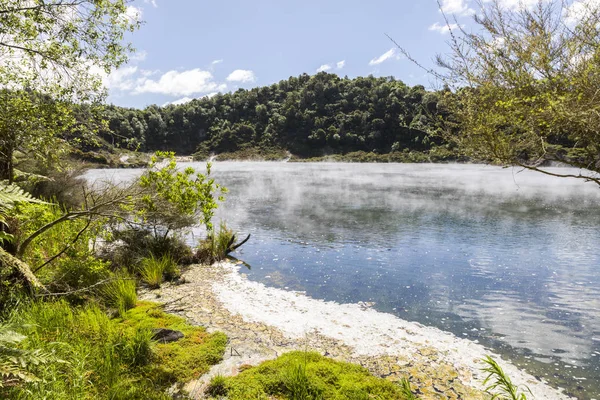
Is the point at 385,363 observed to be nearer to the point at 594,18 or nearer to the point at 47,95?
→ the point at 594,18

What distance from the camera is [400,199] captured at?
3703cm

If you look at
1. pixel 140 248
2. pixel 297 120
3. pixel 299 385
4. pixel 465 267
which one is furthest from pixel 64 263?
pixel 297 120

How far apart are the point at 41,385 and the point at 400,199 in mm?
35461

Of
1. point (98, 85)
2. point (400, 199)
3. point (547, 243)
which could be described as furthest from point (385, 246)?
point (400, 199)

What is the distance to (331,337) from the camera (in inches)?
335

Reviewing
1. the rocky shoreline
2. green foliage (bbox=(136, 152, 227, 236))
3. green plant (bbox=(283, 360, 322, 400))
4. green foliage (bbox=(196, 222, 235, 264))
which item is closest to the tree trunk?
the rocky shoreline

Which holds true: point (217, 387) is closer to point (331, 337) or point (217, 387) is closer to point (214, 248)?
point (331, 337)

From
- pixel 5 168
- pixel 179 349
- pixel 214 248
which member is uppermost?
pixel 5 168

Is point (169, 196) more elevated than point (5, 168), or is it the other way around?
point (5, 168)

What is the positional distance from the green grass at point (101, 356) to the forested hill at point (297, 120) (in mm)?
124681

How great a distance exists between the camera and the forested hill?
136750mm

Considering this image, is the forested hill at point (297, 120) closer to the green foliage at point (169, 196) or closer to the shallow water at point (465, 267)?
the shallow water at point (465, 267)

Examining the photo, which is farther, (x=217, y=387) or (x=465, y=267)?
(x=465, y=267)

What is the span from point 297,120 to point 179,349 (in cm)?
15546
